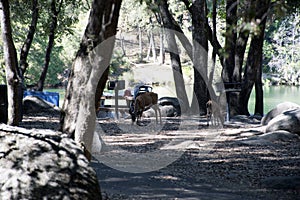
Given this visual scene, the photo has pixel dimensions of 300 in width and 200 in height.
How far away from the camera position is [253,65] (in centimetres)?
2017

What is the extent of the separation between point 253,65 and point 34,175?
15801 mm

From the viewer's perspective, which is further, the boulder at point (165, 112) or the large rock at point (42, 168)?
the boulder at point (165, 112)

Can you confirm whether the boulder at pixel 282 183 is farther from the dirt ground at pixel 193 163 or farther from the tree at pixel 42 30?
the tree at pixel 42 30

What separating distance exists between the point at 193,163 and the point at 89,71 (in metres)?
4.20

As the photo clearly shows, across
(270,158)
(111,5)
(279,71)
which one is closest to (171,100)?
(270,158)

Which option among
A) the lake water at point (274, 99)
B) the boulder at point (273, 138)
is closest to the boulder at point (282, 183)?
the boulder at point (273, 138)

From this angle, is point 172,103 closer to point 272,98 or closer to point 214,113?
point 214,113

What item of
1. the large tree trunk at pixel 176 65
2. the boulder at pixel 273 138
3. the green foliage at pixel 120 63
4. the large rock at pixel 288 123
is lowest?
the boulder at pixel 273 138

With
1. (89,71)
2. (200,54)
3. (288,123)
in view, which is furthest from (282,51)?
(89,71)

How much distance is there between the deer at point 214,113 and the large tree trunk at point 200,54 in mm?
2695

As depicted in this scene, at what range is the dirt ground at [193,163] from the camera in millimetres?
→ 7698

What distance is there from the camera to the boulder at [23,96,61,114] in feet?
66.6

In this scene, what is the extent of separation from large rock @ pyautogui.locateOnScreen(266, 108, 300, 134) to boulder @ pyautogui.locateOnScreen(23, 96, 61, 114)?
342 inches

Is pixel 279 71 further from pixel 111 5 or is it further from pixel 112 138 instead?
pixel 111 5
